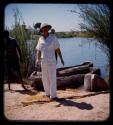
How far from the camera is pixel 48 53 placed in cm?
678

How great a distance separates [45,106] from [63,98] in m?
0.67

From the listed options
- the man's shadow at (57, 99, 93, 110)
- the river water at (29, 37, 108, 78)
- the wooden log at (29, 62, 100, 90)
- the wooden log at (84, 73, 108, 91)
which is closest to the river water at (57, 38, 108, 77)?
the river water at (29, 37, 108, 78)

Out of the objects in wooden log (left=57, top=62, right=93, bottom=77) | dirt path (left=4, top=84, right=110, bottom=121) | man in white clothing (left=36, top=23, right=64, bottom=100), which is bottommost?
dirt path (left=4, top=84, right=110, bottom=121)

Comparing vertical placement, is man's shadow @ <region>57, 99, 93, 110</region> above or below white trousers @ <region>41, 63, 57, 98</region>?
below

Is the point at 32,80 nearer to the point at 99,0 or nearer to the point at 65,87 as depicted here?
the point at 65,87

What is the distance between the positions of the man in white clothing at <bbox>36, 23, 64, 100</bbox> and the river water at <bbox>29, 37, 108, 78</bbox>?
6.39ft

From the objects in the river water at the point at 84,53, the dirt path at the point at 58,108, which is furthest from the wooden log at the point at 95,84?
the river water at the point at 84,53

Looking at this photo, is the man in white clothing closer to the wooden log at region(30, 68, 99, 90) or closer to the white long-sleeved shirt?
the white long-sleeved shirt

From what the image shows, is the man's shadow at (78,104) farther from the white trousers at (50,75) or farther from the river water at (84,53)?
the river water at (84,53)

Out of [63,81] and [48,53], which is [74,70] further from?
[48,53]

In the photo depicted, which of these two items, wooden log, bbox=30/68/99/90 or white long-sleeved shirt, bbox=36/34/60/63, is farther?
wooden log, bbox=30/68/99/90

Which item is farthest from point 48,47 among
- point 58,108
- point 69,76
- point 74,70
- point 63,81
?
point 74,70

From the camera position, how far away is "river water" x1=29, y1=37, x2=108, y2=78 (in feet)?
29.4

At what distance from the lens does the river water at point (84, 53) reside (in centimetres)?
896
